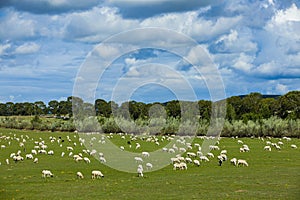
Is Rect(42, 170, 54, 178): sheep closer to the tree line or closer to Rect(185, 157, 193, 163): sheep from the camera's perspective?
Rect(185, 157, 193, 163): sheep

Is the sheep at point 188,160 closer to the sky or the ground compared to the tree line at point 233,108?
closer to the ground

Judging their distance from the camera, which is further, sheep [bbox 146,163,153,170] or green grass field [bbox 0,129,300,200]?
sheep [bbox 146,163,153,170]

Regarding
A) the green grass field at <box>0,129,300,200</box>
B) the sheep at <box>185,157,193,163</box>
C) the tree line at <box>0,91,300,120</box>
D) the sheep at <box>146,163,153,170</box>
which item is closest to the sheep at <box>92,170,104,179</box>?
the green grass field at <box>0,129,300,200</box>

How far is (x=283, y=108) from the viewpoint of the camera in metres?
105

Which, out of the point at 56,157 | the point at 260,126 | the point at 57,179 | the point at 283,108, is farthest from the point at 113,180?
the point at 283,108

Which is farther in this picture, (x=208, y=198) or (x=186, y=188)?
(x=186, y=188)

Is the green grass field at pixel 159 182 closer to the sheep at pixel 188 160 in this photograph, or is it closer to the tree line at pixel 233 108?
the sheep at pixel 188 160

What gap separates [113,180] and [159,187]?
12.2ft

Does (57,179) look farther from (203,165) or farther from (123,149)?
(123,149)

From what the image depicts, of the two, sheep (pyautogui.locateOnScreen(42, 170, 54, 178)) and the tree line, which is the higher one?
→ the tree line

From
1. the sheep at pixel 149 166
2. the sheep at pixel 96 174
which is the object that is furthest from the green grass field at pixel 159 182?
the sheep at pixel 149 166

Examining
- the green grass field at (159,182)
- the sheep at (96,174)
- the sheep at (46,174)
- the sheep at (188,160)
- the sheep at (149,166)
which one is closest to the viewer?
the green grass field at (159,182)

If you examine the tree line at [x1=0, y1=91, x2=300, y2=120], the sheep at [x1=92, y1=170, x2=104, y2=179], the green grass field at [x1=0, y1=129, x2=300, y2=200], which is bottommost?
the green grass field at [x1=0, y1=129, x2=300, y2=200]

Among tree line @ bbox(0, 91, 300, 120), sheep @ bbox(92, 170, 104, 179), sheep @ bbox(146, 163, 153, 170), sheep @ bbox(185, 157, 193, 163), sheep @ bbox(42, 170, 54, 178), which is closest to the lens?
sheep @ bbox(92, 170, 104, 179)
